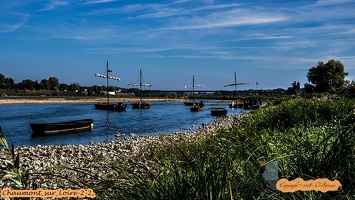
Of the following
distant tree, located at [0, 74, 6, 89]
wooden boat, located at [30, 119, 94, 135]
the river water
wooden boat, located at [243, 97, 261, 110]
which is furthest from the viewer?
distant tree, located at [0, 74, 6, 89]

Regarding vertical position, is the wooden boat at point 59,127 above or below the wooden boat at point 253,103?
below

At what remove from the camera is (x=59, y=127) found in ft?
Result: 105

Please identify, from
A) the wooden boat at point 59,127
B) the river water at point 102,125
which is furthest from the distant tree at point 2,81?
the wooden boat at point 59,127

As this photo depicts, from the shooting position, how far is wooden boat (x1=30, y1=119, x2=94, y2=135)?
30.9 m

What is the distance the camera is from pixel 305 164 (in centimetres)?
396

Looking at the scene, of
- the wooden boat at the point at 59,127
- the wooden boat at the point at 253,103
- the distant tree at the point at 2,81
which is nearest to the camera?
the wooden boat at the point at 59,127

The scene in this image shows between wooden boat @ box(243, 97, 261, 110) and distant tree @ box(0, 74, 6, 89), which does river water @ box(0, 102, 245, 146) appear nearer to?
wooden boat @ box(243, 97, 261, 110)

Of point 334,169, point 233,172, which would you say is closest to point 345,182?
point 334,169

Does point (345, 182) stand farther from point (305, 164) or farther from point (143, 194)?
point (143, 194)

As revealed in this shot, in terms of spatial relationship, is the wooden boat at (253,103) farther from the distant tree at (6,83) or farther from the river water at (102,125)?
the distant tree at (6,83)

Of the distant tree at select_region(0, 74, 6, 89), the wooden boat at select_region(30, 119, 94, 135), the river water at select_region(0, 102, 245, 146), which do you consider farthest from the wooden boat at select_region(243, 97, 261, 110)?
the distant tree at select_region(0, 74, 6, 89)

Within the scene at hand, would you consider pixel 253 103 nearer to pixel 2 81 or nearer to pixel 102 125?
pixel 102 125

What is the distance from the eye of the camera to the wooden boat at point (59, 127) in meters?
30.9

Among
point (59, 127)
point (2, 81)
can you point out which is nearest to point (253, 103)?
point (59, 127)
